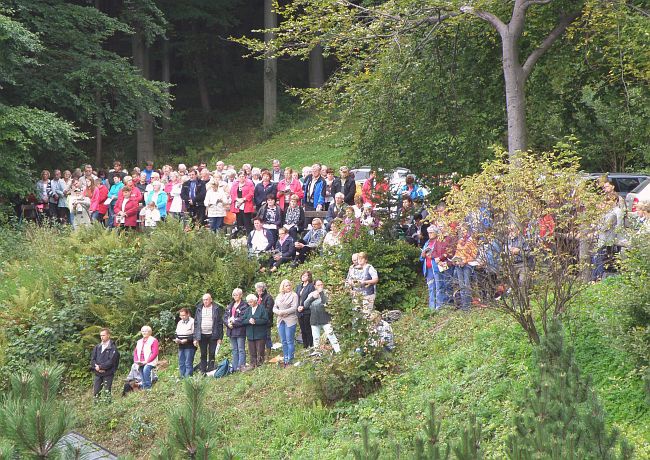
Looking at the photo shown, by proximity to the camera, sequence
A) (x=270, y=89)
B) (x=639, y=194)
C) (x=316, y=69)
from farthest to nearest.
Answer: (x=316, y=69)
(x=270, y=89)
(x=639, y=194)

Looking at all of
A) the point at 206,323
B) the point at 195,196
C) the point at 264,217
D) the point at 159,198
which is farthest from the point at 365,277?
the point at 159,198

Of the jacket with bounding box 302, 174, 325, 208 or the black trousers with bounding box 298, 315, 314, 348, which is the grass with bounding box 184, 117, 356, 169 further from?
the black trousers with bounding box 298, 315, 314, 348

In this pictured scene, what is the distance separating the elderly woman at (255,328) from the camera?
17469mm

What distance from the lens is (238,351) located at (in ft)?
58.6

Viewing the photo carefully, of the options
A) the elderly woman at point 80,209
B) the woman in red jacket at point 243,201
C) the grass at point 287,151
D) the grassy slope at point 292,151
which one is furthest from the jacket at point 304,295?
the grassy slope at point 292,151

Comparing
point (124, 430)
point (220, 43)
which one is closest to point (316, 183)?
point (124, 430)

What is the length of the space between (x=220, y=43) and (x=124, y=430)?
31406 mm

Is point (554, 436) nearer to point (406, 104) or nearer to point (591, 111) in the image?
point (406, 104)

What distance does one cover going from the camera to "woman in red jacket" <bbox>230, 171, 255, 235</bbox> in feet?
74.0

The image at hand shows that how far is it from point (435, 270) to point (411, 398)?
362 centimetres

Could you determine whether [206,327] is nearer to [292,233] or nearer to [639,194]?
[292,233]

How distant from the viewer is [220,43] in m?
45.5

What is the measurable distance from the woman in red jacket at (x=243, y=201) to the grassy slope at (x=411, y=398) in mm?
5839

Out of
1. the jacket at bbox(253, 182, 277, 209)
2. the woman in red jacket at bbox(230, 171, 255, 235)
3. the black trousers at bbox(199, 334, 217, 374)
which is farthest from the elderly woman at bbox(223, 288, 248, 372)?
the woman in red jacket at bbox(230, 171, 255, 235)
